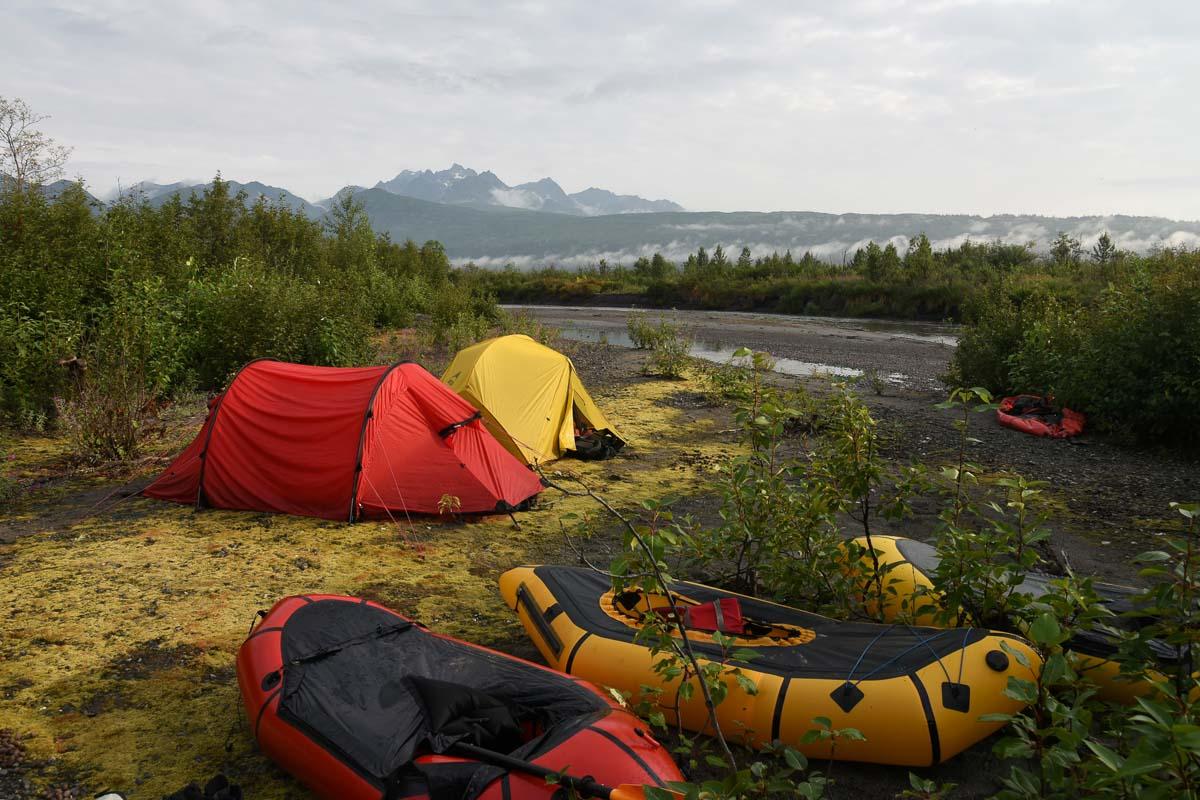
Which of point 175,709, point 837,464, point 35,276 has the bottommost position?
point 175,709

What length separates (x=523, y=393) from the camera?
9.38 m

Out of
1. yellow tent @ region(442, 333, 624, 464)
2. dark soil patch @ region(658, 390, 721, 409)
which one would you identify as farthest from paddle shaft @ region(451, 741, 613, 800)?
dark soil patch @ region(658, 390, 721, 409)

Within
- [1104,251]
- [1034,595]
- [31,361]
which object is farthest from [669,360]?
[1104,251]

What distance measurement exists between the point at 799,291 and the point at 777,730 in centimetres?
3890

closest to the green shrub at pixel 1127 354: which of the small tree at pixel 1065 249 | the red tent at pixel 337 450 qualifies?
the red tent at pixel 337 450

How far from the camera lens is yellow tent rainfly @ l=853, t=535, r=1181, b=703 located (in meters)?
3.87

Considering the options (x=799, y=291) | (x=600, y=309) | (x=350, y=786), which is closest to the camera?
(x=350, y=786)

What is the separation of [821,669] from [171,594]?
438 cm

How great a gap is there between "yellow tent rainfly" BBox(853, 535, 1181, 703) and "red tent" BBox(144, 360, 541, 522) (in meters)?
3.63

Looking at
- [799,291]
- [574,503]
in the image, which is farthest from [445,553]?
[799,291]

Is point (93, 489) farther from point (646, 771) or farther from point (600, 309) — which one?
point (600, 309)

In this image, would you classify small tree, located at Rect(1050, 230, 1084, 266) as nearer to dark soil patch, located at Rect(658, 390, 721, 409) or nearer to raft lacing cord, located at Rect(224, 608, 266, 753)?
dark soil patch, located at Rect(658, 390, 721, 409)

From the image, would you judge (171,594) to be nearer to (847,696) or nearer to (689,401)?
(847,696)

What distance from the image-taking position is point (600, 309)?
4403 centimetres
